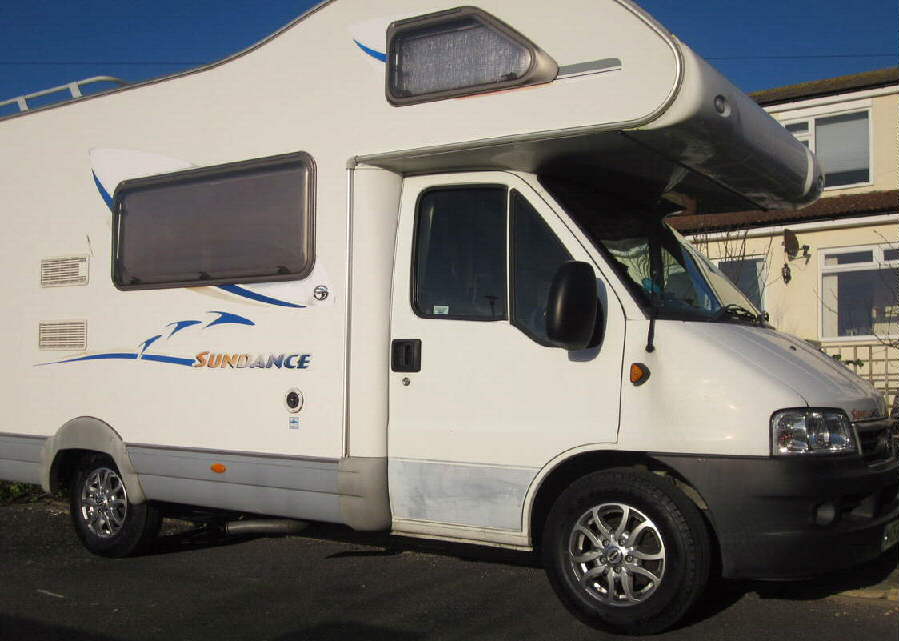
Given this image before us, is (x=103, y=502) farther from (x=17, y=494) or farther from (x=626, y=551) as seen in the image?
(x=626, y=551)

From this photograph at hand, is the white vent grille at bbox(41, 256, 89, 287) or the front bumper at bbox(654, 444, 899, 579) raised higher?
the white vent grille at bbox(41, 256, 89, 287)

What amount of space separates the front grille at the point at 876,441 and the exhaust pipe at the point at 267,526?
130 inches

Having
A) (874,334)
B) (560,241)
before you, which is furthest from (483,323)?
(874,334)

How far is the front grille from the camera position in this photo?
4918 millimetres

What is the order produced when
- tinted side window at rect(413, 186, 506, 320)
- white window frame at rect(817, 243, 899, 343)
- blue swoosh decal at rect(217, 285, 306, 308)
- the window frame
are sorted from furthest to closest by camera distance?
1. white window frame at rect(817, 243, 899, 343)
2. blue swoosh decal at rect(217, 285, 306, 308)
3. tinted side window at rect(413, 186, 506, 320)
4. the window frame

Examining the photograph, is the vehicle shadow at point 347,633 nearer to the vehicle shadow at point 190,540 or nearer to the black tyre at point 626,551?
the black tyre at point 626,551

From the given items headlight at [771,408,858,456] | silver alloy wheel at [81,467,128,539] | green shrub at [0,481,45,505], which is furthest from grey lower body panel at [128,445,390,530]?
green shrub at [0,481,45,505]

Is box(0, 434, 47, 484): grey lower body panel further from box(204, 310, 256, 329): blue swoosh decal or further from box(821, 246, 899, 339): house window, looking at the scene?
box(821, 246, 899, 339): house window

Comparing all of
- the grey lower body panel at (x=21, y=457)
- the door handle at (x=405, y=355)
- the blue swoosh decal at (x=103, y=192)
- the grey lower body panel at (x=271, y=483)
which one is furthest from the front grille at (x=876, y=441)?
the grey lower body panel at (x=21, y=457)

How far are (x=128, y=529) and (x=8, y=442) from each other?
127cm

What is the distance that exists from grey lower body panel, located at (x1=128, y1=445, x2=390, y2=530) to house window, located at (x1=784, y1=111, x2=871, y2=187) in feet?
45.0

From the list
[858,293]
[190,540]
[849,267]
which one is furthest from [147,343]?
[858,293]

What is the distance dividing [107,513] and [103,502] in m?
0.08

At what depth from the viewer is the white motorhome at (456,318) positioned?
4.84 metres
